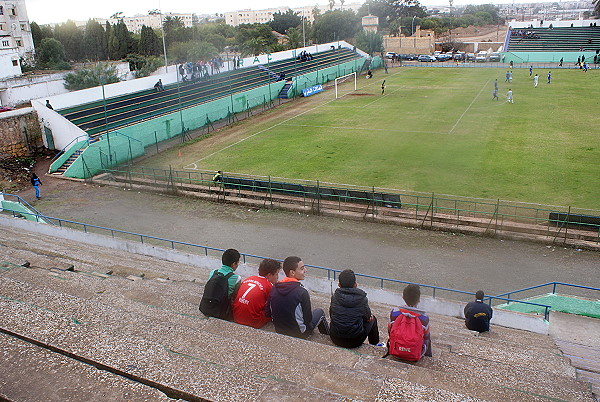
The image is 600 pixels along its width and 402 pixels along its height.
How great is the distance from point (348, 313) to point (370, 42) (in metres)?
75.3

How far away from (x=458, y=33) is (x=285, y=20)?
45.9m

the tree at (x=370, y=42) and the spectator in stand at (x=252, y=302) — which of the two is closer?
the spectator in stand at (x=252, y=302)

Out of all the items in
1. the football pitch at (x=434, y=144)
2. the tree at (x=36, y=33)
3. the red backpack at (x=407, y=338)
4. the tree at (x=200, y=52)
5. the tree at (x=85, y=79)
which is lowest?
the football pitch at (x=434, y=144)

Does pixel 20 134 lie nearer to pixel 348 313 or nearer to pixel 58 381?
pixel 58 381

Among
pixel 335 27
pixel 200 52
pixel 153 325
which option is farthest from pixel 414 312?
pixel 335 27

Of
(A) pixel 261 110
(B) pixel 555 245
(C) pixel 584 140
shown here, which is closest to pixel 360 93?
(A) pixel 261 110

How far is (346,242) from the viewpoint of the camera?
18219 millimetres

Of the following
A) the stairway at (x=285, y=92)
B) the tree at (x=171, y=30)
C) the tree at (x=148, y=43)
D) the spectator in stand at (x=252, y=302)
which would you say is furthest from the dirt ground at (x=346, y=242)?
the tree at (x=171, y=30)

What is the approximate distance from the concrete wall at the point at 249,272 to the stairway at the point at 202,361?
2.59 m

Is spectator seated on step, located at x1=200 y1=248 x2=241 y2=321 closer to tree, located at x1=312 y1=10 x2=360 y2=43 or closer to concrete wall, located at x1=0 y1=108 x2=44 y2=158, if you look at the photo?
concrete wall, located at x1=0 y1=108 x2=44 y2=158

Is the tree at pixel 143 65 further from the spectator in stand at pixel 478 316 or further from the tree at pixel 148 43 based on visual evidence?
the spectator in stand at pixel 478 316

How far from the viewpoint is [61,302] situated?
7.34 metres

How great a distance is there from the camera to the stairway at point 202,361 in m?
5.20

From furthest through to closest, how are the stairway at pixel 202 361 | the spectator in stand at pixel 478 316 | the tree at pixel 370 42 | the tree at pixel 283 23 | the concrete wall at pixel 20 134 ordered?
the tree at pixel 283 23 < the tree at pixel 370 42 < the concrete wall at pixel 20 134 < the spectator in stand at pixel 478 316 < the stairway at pixel 202 361
